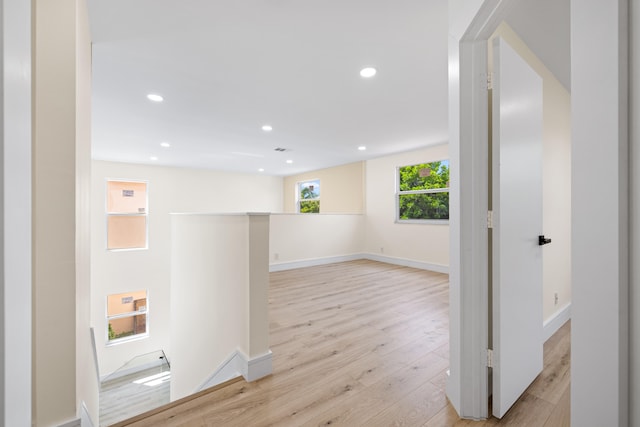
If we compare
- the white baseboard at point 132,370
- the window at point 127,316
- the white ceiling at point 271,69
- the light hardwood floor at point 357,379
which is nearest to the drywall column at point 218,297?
the light hardwood floor at point 357,379

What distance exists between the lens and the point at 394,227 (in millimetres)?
5508

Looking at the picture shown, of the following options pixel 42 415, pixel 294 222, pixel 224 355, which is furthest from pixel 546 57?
pixel 294 222

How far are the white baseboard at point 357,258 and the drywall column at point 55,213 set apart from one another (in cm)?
376

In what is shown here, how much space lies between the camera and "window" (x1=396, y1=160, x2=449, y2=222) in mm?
4801

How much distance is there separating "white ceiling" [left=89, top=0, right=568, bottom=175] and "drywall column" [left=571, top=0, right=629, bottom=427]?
4.35ft

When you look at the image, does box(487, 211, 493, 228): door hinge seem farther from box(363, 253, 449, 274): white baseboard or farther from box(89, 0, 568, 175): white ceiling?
box(363, 253, 449, 274): white baseboard

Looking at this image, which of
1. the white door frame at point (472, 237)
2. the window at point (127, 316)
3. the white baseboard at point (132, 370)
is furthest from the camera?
the window at point (127, 316)

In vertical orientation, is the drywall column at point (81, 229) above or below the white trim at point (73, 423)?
above

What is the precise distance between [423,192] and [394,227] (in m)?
0.94

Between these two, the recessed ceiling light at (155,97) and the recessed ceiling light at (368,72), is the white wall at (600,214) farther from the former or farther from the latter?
the recessed ceiling light at (155,97)

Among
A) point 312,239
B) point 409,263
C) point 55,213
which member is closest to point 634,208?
point 55,213

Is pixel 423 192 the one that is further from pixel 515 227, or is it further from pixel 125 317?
pixel 125 317

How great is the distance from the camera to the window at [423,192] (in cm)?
480

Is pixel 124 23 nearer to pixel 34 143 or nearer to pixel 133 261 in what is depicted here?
pixel 34 143
